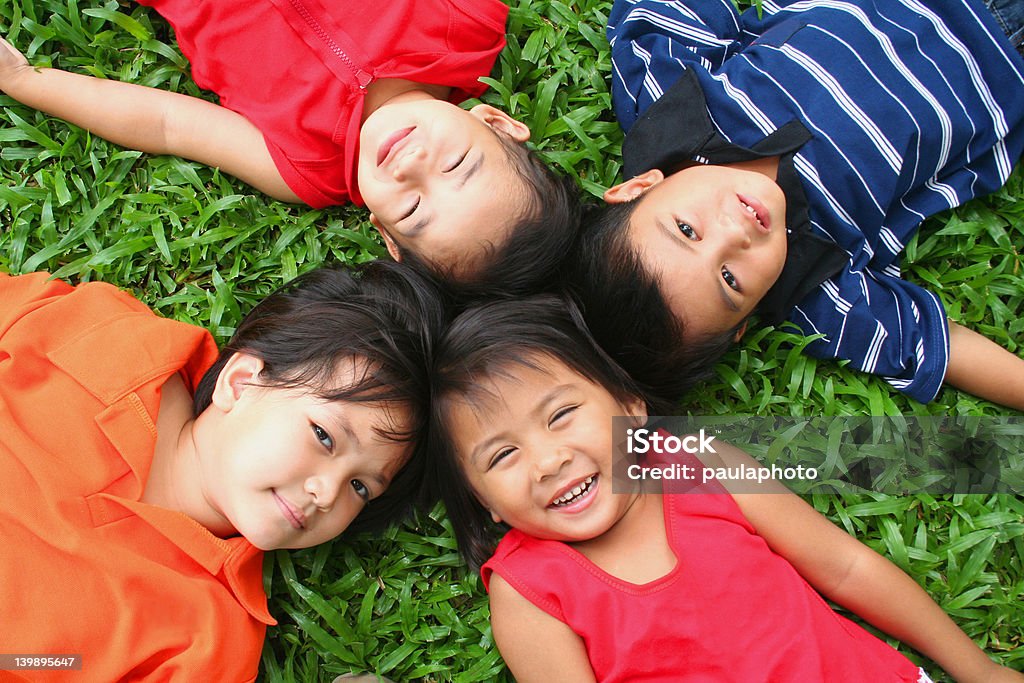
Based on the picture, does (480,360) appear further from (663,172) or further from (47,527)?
(47,527)

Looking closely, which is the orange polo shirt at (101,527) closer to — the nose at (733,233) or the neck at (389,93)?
the neck at (389,93)

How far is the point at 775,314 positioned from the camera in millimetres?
2113

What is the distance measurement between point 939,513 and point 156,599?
186 cm

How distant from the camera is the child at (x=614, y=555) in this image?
175cm

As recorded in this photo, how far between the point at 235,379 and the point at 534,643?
87 cm

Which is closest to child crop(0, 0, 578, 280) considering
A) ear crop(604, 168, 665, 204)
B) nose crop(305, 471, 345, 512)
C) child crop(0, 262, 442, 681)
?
ear crop(604, 168, 665, 204)

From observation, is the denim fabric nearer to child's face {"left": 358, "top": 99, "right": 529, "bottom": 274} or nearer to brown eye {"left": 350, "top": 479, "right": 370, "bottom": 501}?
child's face {"left": 358, "top": 99, "right": 529, "bottom": 274}

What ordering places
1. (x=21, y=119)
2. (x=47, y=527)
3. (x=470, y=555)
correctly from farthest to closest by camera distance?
1. (x=21, y=119)
2. (x=470, y=555)
3. (x=47, y=527)

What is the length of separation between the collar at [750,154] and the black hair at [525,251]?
276 mm

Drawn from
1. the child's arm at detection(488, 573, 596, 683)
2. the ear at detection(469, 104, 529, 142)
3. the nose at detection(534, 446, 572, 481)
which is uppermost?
the ear at detection(469, 104, 529, 142)

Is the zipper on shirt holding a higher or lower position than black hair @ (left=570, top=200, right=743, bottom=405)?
higher

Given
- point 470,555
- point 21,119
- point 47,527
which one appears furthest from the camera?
point 21,119

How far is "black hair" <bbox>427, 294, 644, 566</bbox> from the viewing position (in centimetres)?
177

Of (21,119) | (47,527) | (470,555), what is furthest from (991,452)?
(21,119)
